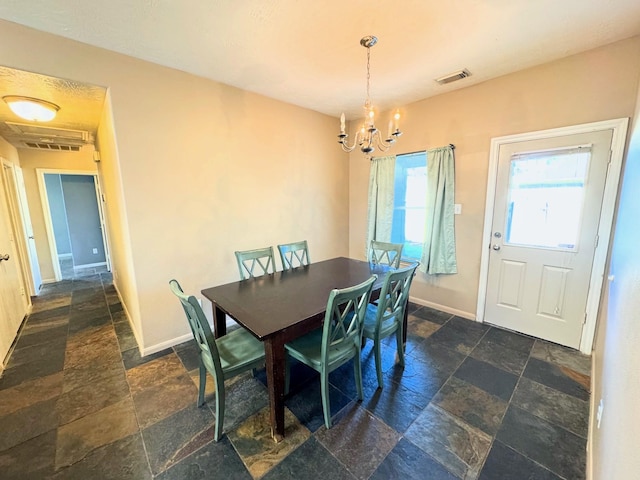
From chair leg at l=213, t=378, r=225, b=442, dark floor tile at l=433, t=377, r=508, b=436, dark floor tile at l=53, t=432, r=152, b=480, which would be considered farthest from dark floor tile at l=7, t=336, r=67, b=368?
dark floor tile at l=433, t=377, r=508, b=436

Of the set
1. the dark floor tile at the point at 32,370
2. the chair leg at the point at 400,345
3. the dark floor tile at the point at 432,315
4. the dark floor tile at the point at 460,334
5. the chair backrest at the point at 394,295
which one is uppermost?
the chair backrest at the point at 394,295

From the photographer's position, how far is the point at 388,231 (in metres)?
3.72

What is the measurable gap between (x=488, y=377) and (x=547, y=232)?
150 cm

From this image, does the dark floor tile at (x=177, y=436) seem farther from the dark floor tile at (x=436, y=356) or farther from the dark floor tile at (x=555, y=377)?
the dark floor tile at (x=555, y=377)

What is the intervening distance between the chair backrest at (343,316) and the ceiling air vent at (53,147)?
204 inches

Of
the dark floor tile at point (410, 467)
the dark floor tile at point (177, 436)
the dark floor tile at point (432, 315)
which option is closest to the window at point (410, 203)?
the dark floor tile at point (432, 315)

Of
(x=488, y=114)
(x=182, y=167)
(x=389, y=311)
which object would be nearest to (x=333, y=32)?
(x=182, y=167)

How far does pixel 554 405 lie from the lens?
→ 181cm

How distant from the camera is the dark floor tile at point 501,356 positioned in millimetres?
2227

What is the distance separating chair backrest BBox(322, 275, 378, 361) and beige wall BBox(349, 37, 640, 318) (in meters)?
1.93

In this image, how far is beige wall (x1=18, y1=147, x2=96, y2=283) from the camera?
14.2ft

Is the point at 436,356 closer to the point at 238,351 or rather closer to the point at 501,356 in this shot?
the point at 501,356

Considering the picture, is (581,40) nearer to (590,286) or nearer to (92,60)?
(590,286)

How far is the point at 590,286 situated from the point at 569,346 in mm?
620
